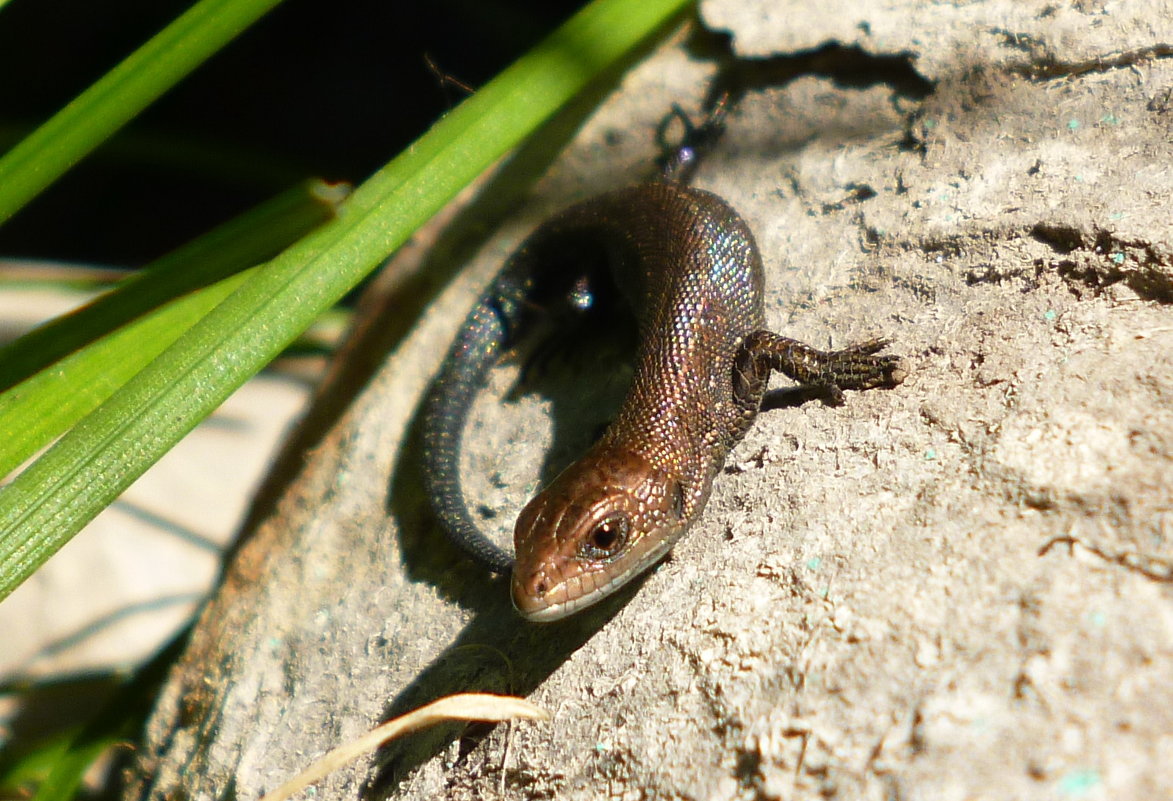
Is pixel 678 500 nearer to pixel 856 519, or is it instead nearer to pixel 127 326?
pixel 856 519

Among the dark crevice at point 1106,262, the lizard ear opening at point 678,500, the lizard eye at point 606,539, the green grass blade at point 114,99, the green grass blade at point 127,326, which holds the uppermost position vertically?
the green grass blade at point 114,99

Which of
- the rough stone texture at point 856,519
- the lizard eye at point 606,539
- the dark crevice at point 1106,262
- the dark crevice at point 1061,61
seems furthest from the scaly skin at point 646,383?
the dark crevice at point 1061,61

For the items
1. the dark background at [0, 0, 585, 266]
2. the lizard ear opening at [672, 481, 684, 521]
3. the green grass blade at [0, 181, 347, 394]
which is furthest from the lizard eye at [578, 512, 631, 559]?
the dark background at [0, 0, 585, 266]

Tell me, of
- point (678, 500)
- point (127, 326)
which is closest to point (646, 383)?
point (678, 500)

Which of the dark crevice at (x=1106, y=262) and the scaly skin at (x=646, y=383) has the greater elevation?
the dark crevice at (x=1106, y=262)

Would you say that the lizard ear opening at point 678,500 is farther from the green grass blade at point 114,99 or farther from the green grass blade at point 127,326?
the green grass blade at point 114,99
